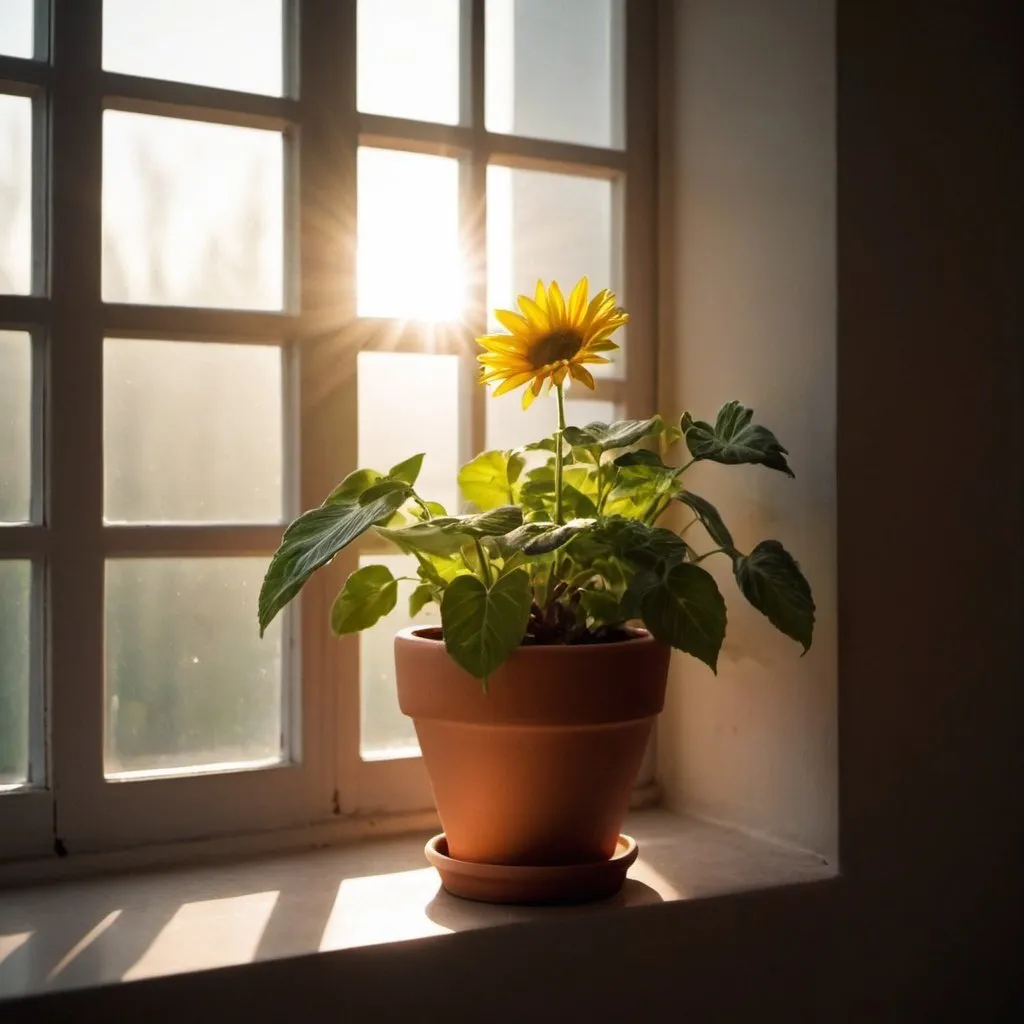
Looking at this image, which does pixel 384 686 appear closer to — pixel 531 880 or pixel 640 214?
pixel 531 880

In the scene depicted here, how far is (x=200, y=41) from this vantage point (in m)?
1.26

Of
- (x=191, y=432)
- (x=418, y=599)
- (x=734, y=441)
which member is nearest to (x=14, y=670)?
(x=191, y=432)

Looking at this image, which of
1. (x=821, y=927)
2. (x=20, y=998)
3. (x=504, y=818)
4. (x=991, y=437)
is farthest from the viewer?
(x=991, y=437)

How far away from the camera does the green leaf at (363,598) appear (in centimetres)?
113

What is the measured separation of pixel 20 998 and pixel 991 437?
108 cm

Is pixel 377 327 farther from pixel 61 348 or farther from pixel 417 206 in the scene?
pixel 61 348

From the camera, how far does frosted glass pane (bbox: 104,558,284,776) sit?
1222 mm

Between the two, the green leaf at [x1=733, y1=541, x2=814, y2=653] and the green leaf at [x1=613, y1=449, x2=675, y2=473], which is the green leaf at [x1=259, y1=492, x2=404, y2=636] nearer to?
the green leaf at [x1=613, y1=449, x2=675, y2=473]

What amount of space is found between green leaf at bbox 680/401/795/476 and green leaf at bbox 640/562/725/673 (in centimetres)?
12

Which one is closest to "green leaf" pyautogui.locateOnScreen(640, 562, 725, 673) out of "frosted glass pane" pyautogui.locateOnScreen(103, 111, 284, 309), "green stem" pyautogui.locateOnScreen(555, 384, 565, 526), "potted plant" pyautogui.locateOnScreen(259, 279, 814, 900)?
"potted plant" pyautogui.locateOnScreen(259, 279, 814, 900)

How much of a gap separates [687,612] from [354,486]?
33cm

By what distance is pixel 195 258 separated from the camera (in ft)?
4.14

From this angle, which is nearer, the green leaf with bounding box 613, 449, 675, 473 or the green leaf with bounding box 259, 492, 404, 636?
the green leaf with bounding box 259, 492, 404, 636

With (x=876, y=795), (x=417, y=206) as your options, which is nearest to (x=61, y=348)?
(x=417, y=206)
